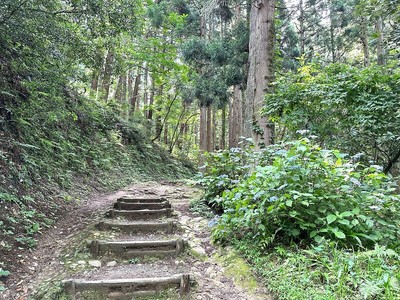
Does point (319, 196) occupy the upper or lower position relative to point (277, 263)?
upper

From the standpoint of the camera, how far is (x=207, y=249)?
3.92 metres

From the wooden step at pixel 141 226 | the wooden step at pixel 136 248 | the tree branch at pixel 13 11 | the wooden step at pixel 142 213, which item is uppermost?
the tree branch at pixel 13 11

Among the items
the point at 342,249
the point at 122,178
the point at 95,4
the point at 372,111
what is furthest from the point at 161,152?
the point at 342,249

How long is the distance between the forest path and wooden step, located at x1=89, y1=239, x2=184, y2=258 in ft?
0.13

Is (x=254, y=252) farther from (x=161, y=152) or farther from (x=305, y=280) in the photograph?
(x=161, y=152)

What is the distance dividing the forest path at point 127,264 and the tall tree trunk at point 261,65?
251 centimetres

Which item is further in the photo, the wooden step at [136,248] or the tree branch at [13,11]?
the tree branch at [13,11]

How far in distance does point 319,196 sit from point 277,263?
0.88 metres

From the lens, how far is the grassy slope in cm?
Answer: 409

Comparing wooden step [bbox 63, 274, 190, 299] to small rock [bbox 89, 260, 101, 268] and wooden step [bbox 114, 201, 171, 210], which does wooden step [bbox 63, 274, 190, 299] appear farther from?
wooden step [bbox 114, 201, 171, 210]

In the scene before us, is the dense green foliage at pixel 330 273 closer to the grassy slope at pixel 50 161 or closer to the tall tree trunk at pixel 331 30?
the grassy slope at pixel 50 161

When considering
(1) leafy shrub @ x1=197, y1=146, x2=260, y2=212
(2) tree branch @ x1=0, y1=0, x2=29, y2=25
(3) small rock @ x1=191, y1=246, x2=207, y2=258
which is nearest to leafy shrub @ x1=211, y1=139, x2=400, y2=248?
(3) small rock @ x1=191, y1=246, x2=207, y2=258

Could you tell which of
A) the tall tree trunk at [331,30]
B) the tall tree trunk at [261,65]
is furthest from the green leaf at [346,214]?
the tall tree trunk at [331,30]

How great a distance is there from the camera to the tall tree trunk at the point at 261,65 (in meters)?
6.06
